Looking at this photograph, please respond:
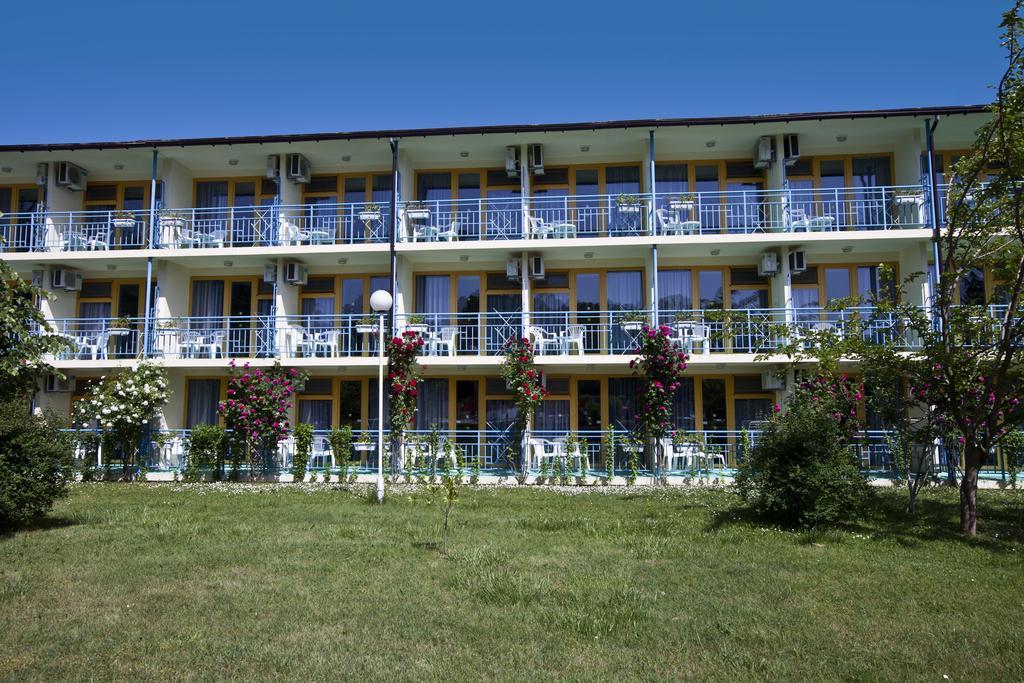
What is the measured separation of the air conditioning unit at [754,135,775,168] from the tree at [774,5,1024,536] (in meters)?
7.89

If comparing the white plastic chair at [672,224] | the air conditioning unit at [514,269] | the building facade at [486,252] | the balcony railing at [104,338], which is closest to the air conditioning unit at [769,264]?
the building facade at [486,252]

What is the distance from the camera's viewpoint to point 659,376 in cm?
1659

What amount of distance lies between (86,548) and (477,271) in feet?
41.5

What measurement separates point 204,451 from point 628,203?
1141 cm

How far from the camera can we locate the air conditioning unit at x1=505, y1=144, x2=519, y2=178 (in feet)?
63.7

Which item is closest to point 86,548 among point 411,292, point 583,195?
point 411,292

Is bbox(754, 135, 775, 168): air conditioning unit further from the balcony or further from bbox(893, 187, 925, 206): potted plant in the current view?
the balcony

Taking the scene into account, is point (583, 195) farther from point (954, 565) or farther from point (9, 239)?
point (9, 239)

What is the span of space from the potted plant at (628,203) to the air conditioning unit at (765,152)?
3.21 meters

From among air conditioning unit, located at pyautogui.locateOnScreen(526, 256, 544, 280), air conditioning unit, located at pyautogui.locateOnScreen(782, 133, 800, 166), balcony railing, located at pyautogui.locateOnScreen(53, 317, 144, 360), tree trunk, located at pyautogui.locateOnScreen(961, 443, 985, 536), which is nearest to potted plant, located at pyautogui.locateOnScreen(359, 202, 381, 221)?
air conditioning unit, located at pyautogui.locateOnScreen(526, 256, 544, 280)

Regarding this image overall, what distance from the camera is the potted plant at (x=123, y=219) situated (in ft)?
63.9

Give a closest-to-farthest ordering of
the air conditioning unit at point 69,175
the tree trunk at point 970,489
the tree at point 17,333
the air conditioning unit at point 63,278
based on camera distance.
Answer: the tree trunk at point 970,489
the tree at point 17,333
the air conditioning unit at point 63,278
the air conditioning unit at point 69,175

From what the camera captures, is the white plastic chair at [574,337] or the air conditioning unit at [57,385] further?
the air conditioning unit at [57,385]

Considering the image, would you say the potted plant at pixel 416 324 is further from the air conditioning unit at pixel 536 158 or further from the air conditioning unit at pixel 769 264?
the air conditioning unit at pixel 769 264
